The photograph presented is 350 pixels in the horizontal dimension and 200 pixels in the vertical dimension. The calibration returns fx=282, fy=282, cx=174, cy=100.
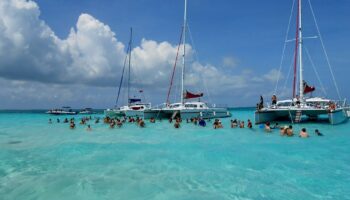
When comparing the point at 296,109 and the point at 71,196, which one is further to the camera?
the point at 296,109

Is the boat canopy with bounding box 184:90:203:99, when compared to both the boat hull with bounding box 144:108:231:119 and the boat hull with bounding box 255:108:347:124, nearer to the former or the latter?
the boat hull with bounding box 144:108:231:119

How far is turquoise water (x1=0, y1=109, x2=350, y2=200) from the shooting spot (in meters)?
9.20

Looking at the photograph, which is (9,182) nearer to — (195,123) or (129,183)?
(129,183)

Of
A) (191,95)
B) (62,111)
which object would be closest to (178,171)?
(191,95)

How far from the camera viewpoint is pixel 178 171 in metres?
11.9

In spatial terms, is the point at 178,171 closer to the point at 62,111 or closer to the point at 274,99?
the point at 274,99

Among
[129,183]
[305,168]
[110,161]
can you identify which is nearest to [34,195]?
Result: [129,183]

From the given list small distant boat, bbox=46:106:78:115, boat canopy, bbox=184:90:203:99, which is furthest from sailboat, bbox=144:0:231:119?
small distant boat, bbox=46:106:78:115

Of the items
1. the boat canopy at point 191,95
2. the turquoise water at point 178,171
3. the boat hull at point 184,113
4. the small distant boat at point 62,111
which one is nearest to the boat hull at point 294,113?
the turquoise water at point 178,171

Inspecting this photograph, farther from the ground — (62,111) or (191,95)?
(191,95)

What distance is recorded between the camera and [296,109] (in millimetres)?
28109

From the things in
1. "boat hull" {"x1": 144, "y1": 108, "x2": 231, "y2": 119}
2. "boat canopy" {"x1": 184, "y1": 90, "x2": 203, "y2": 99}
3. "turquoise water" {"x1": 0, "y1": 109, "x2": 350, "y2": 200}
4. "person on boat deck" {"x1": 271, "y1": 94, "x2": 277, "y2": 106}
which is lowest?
"turquoise water" {"x1": 0, "y1": 109, "x2": 350, "y2": 200}

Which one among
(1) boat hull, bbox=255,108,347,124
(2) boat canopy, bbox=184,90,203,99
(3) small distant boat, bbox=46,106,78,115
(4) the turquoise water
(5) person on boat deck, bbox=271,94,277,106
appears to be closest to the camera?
(4) the turquoise water

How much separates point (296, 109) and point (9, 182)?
83.6 feet
